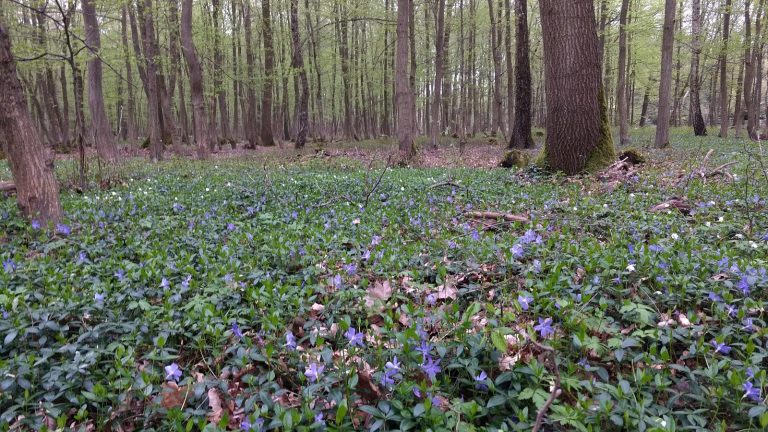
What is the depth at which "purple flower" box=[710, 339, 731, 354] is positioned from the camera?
2150 mm

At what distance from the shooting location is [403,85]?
12984 mm

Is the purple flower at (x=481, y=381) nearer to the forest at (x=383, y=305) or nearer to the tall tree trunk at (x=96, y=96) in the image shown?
the forest at (x=383, y=305)

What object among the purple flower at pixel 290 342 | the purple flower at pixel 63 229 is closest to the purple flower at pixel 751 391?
the purple flower at pixel 290 342

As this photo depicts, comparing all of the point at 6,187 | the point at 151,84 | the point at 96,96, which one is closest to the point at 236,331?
the point at 6,187

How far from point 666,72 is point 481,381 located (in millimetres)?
15512

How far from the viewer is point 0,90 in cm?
525

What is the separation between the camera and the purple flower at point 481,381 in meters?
2.05

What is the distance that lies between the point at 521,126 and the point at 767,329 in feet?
51.6

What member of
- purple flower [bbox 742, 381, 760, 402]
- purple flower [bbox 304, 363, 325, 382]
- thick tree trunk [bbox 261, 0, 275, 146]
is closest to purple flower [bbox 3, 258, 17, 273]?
purple flower [bbox 304, 363, 325, 382]

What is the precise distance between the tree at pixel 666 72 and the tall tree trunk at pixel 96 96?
1717 centimetres

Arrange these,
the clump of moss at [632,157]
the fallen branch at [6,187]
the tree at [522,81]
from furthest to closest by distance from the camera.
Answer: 1. the tree at [522,81]
2. the clump of moss at [632,157]
3. the fallen branch at [6,187]

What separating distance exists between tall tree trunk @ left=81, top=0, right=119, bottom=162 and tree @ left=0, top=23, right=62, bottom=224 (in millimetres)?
9409

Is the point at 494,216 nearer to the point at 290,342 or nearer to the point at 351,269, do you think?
the point at 351,269

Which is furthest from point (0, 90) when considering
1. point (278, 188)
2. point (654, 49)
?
point (654, 49)
